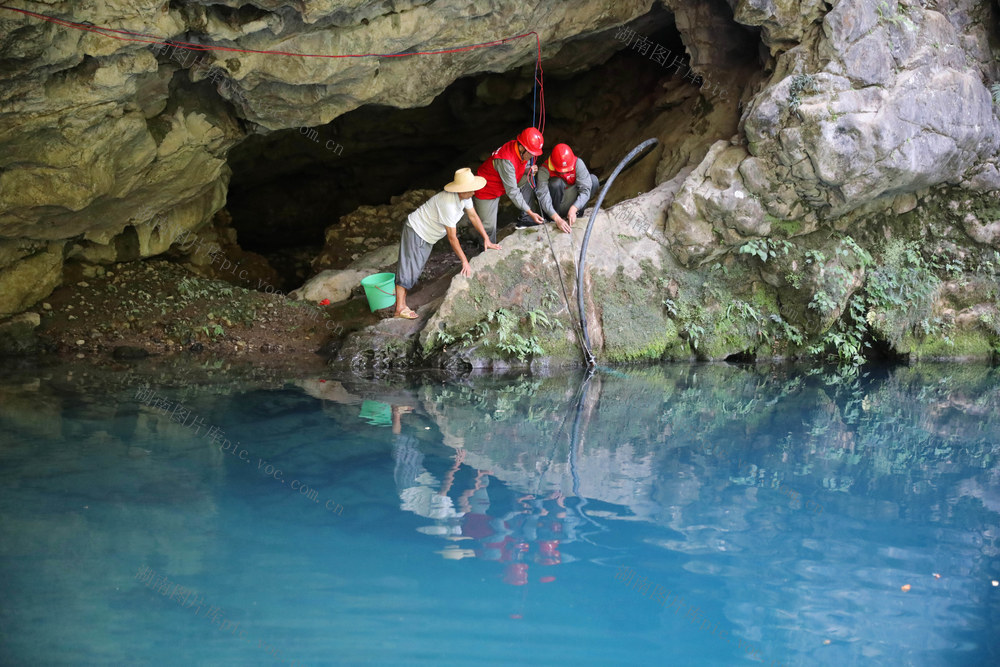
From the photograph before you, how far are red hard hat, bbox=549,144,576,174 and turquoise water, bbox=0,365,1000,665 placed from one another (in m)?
3.31

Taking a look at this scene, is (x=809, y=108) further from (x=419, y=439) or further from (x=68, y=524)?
(x=68, y=524)

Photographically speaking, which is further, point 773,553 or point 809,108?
point 809,108

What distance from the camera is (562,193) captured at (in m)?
9.77

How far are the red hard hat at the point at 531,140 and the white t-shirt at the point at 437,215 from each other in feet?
2.79

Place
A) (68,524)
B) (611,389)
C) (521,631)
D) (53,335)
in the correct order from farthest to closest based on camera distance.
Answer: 1. (53,335)
2. (611,389)
3. (68,524)
4. (521,631)

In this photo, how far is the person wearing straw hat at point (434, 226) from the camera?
333 inches

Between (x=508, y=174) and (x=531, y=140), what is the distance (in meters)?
0.52

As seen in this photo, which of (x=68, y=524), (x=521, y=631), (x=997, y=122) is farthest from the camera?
(x=997, y=122)

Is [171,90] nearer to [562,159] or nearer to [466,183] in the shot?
[466,183]

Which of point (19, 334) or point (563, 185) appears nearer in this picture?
point (19, 334)

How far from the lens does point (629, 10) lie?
32.6 feet

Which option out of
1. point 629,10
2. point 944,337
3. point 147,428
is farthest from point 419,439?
point 944,337

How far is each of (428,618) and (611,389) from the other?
16.3 ft

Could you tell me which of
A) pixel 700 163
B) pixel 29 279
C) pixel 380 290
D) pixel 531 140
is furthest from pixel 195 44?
pixel 700 163
